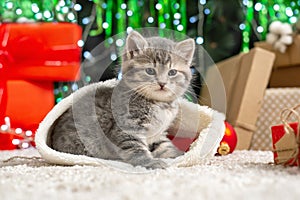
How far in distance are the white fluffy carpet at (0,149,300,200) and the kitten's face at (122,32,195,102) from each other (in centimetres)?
29

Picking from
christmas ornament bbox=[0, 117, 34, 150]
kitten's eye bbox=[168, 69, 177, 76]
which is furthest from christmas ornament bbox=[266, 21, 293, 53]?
christmas ornament bbox=[0, 117, 34, 150]

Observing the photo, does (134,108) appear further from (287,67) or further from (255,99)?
(287,67)

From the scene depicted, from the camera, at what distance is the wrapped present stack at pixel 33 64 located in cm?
210

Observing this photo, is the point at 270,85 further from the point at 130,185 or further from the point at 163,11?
the point at 130,185

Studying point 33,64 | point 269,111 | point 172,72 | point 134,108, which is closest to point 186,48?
point 172,72

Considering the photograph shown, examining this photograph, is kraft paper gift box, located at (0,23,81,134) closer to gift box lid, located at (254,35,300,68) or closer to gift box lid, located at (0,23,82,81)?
gift box lid, located at (0,23,82,81)

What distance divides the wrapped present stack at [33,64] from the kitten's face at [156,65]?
3.08 ft

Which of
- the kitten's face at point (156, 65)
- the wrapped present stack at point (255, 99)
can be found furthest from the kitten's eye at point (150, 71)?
the wrapped present stack at point (255, 99)

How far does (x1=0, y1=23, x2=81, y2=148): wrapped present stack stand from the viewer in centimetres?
210

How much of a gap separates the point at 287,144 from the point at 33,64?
1445 mm

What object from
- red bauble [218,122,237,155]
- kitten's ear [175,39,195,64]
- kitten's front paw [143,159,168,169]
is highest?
kitten's ear [175,39,195,64]

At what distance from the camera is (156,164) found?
1132mm

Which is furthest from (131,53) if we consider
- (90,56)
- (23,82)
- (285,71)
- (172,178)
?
(90,56)

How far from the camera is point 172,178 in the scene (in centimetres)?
91
